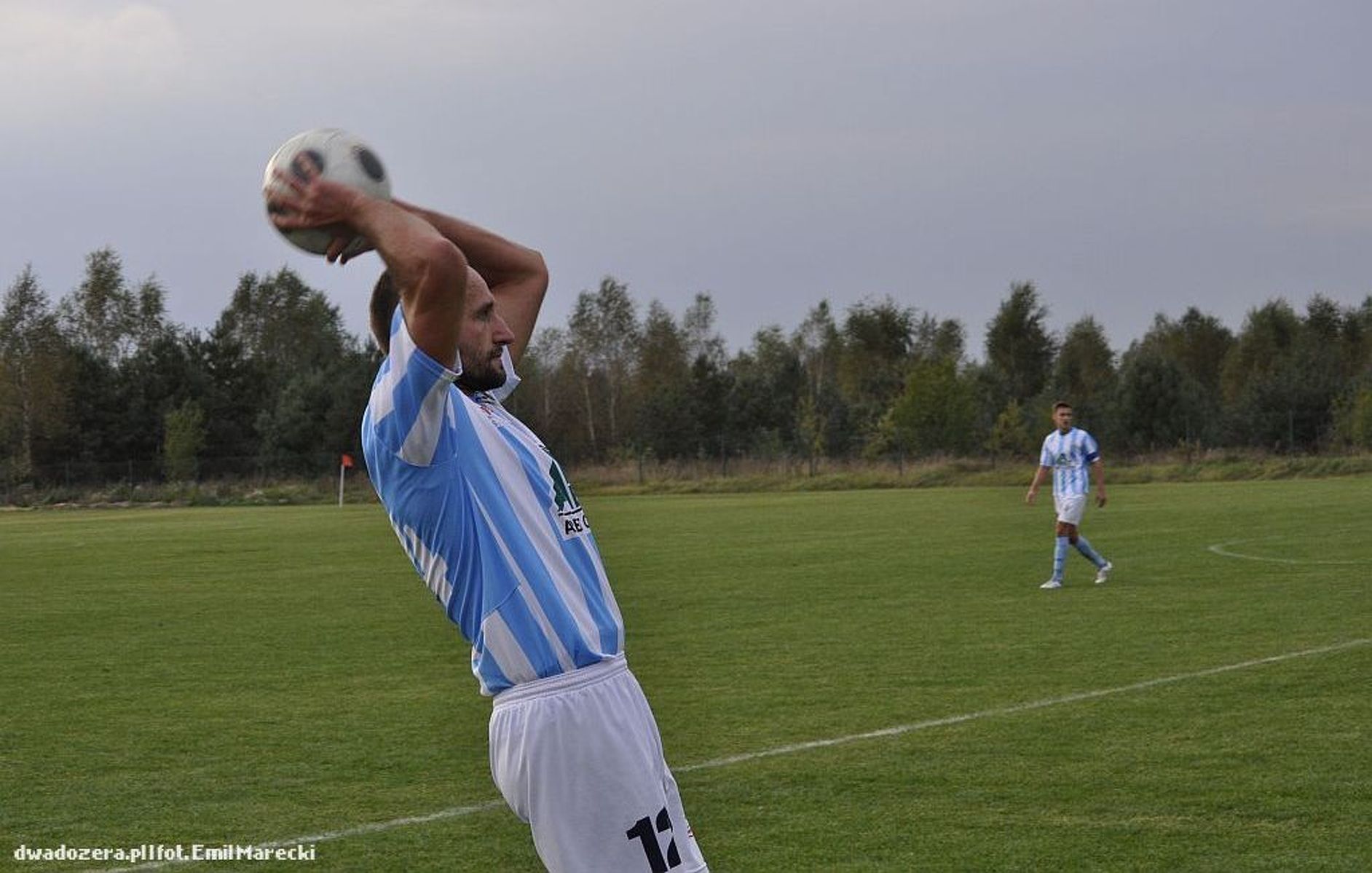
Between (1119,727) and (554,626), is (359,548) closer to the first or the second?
(1119,727)

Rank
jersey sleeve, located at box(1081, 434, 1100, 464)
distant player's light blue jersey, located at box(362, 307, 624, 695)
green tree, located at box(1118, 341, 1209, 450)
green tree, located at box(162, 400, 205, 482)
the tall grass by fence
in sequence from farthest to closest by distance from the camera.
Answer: green tree, located at box(162, 400, 205, 482)
green tree, located at box(1118, 341, 1209, 450)
the tall grass by fence
jersey sleeve, located at box(1081, 434, 1100, 464)
distant player's light blue jersey, located at box(362, 307, 624, 695)

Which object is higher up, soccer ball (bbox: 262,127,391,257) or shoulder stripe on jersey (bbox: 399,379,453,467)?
soccer ball (bbox: 262,127,391,257)

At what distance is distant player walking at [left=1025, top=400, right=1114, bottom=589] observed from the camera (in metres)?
18.8

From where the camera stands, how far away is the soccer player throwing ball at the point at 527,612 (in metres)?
3.75

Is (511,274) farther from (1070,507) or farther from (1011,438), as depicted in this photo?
(1011,438)

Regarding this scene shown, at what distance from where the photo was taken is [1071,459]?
781 inches

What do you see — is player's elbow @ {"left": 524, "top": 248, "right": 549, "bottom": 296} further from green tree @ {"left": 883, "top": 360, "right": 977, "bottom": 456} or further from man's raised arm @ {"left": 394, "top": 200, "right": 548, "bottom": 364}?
green tree @ {"left": 883, "top": 360, "right": 977, "bottom": 456}

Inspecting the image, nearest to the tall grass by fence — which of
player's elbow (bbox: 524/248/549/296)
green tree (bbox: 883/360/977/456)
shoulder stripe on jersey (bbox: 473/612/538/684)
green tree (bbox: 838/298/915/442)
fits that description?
green tree (bbox: 883/360/977/456)

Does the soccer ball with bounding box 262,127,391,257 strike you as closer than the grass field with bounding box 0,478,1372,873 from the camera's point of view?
Yes

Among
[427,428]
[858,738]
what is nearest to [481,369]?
[427,428]

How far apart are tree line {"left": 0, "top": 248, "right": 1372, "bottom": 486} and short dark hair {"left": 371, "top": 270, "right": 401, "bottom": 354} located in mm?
59648

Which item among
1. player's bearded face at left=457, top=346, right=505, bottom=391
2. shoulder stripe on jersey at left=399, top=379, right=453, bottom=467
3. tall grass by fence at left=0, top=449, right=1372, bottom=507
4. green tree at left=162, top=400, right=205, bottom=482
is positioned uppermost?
green tree at left=162, top=400, right=205, bottom=482

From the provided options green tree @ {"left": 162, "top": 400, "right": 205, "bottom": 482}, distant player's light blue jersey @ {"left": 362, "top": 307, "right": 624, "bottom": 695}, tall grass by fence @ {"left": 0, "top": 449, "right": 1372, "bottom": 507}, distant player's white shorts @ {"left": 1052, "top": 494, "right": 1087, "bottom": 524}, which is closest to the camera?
distant player's light blue jersey @ {"left": 362, "top": 307, "right": 624, "bottom": 695}

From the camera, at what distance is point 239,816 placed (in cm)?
787
